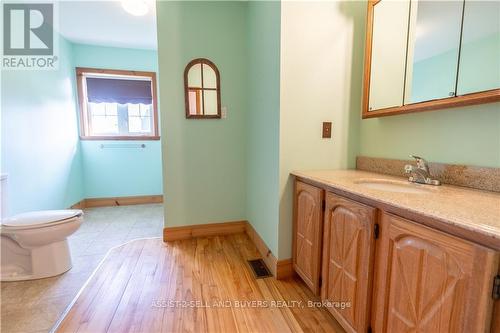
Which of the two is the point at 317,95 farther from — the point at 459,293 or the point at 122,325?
the point at 122,325

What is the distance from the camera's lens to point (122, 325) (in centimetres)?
132

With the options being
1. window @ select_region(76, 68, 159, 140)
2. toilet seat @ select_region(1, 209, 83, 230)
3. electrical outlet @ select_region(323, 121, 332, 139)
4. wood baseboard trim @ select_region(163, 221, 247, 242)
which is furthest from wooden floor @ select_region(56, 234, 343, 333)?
window @ select_region(76, 68, 159, 140)

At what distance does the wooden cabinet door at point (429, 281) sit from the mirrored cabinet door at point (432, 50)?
83cm

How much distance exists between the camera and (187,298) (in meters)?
1.54

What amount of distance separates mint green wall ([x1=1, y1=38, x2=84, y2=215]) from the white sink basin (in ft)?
9.85

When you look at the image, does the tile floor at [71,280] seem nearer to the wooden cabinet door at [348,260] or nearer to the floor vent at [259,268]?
the floor vent at [259,268]

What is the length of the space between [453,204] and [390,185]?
1.75 feet

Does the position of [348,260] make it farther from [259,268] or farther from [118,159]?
[118,159]

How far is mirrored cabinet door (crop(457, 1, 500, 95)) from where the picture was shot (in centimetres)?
102

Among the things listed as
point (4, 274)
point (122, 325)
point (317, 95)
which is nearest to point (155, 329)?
point (122, 325)

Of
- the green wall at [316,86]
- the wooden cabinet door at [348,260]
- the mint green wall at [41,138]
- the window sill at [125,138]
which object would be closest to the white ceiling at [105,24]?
the mint green wall at [41,138]

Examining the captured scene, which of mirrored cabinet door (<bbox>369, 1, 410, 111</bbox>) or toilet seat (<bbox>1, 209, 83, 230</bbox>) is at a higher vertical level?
mirrored cabinet door (<bbox>369, 1, 410, 111</bbox>)

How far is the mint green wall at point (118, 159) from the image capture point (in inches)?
136

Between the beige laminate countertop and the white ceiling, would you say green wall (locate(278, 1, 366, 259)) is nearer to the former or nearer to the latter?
the beige laminate countertop
